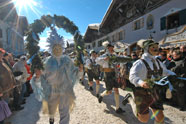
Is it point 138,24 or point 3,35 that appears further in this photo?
point 3,35

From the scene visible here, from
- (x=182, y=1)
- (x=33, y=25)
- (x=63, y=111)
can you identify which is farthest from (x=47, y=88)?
(x=182, y=1)

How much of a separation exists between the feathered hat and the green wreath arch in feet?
0.96

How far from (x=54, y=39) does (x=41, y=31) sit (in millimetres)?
583

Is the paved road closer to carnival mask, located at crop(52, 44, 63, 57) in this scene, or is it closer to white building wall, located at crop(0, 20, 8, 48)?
carnival mask, located at crop(52, 44, 63, 57)

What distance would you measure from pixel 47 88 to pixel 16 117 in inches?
90.0

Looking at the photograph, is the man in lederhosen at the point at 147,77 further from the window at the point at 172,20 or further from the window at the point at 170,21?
the window at the point at 172,20

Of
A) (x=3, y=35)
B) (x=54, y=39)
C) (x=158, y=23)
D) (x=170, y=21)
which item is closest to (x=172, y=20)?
(x=170, y=21)

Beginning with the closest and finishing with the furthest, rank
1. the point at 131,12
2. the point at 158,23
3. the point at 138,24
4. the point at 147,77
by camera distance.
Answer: the point at 147,77 → the point at 158,23 → the point at 138,24 → the point at 131,12

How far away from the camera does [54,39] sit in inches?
108

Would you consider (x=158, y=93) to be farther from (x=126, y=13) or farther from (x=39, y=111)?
(x=126, y=13)

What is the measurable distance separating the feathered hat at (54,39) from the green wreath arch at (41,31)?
294mm

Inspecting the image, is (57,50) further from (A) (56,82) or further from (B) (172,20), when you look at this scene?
(B) (172,20)

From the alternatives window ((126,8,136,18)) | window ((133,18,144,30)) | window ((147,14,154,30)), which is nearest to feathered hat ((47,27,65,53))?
window ((147,14,154,30))

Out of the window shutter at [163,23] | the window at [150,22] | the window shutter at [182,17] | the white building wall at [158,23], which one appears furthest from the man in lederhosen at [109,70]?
the window at [150,22]
